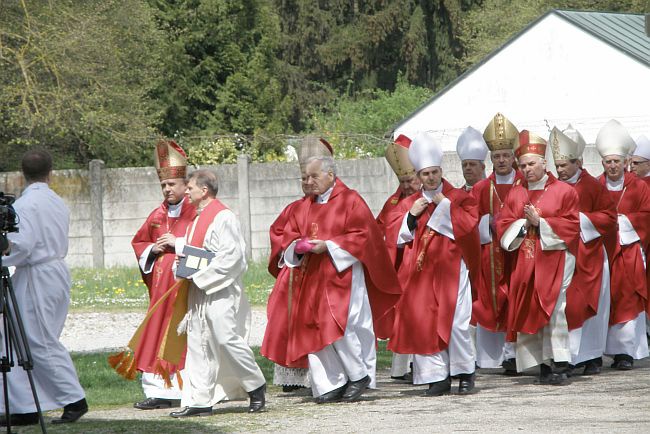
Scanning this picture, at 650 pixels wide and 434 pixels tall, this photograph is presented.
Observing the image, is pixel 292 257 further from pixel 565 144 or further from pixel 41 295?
pixel 565 144

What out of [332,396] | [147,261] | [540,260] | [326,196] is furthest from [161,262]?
[540,260]

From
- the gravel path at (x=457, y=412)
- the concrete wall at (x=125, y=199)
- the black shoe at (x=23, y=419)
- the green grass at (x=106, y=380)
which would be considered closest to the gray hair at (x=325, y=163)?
the gravel path at (x=457, y=412)

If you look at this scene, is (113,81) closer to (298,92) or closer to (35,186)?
(35,186)

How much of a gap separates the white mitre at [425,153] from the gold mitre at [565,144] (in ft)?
4.05

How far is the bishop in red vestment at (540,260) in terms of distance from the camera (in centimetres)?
1050

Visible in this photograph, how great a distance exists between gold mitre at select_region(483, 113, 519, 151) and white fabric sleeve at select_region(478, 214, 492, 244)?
61 centimetres

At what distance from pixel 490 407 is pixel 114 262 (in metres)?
16.3

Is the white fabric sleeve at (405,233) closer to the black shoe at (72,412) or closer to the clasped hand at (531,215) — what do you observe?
the clasped hand at (531,215)

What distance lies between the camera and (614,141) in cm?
1228

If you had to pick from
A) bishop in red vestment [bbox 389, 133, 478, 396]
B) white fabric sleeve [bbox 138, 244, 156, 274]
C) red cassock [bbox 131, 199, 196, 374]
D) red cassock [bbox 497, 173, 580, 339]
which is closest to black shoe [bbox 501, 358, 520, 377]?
red cassock [bbox 497, 173, 580, 339]

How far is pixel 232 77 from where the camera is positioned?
3869 cm

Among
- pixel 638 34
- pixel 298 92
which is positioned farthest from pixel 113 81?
pixel 298 92

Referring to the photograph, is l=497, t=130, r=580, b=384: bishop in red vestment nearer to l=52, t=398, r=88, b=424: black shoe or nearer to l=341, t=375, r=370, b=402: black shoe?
l=341, t=375, r=370, b=402: black shoe

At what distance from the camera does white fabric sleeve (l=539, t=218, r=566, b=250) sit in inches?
417
